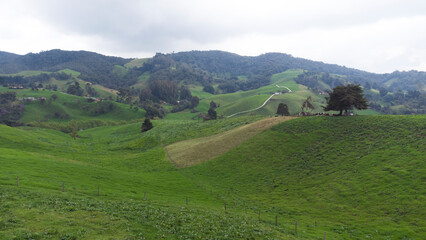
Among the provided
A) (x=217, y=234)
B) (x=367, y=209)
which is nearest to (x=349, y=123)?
(x=367, y=209)

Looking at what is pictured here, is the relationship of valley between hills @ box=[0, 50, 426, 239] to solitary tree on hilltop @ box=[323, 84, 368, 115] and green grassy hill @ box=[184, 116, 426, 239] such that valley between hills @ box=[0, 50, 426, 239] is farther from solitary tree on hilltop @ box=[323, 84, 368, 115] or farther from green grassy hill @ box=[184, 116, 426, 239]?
solitary tree on hilltop @ box=[323, 84, 368, 115]

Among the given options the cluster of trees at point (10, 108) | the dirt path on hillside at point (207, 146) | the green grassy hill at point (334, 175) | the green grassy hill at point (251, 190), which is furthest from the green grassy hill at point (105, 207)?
the cluster of trees at point (10, 108)

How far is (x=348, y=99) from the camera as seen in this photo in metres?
65.8

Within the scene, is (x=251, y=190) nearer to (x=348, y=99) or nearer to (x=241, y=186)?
(x=241, y=186)

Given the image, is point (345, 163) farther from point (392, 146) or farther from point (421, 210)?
point (421, 210)

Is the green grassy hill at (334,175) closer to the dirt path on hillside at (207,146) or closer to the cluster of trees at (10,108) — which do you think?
the dirt path on hillside at (207,146)

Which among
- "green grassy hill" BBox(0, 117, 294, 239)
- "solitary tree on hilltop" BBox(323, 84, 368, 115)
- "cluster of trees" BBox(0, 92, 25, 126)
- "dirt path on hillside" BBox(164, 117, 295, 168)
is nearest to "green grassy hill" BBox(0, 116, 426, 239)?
"green grassy hill" BBox(0, 117, 294, 239)

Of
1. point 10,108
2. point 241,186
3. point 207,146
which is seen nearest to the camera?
point 241,186

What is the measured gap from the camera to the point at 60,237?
17359 mm

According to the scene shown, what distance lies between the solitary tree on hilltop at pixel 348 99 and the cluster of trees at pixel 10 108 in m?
203

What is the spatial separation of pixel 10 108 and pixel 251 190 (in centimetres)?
20867

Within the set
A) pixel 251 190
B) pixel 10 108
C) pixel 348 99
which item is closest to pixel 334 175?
pixel 251 190

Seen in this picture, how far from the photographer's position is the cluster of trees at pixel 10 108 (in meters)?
173

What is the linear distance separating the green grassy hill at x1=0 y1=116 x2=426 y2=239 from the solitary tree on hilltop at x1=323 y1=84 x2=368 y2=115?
430cm
